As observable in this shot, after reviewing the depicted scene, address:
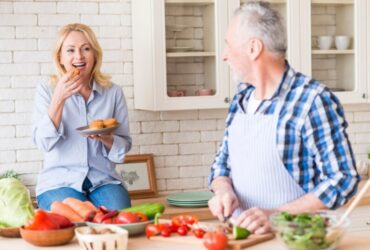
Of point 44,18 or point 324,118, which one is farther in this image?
point 44,18

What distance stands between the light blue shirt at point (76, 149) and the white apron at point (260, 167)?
3.91 ft

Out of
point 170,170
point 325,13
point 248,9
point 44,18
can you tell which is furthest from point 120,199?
point 325,13

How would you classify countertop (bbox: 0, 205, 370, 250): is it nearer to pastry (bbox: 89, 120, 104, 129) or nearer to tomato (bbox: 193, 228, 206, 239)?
tomato (bbox: 193, 228, 206, 239)

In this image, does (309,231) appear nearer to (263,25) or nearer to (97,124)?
(263,25)

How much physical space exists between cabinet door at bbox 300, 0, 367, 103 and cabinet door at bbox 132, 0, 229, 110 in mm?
665

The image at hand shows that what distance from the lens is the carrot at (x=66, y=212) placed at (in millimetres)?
2875

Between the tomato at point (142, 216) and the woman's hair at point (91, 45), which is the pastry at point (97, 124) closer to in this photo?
the woman's hair at point (91, 45)

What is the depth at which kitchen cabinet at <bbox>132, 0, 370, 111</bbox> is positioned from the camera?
455 cm

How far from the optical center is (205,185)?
5.05 m

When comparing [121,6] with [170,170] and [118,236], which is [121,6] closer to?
[170,170]

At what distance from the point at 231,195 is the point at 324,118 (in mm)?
487

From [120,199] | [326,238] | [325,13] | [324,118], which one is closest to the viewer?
[326,238]

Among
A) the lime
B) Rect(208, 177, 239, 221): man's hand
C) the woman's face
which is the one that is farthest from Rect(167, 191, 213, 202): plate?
the lime

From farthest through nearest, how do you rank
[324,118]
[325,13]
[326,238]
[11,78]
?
[325,13], [11,78], [324,118], [326,238]
